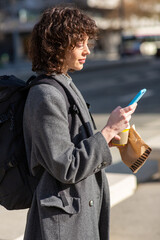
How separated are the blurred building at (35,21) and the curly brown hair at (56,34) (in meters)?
39.2

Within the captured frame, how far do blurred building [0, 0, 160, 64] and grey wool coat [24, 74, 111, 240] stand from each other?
129ft

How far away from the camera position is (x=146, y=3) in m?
73.8

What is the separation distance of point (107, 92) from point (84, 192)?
1578 centimetres

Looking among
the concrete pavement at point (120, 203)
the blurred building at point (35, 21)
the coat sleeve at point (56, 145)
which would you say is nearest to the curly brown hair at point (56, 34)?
the coat sleeve at point (56, 145)

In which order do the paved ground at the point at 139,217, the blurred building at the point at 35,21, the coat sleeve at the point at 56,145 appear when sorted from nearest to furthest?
1. the coat sleeve at the point at 56,145
2. the paved ground at the point at 139,217
3. the blurred building at the point at 35,21

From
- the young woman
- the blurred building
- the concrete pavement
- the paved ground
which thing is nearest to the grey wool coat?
the young woman

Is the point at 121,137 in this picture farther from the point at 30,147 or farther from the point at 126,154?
the point at 30,147

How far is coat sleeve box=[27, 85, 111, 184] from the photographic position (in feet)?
6.34

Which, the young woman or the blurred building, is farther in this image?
the blurred building

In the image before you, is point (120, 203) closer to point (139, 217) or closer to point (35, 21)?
point (139, 217)

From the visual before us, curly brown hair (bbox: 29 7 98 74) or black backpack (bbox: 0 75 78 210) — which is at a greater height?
curly brown hair (bbox: 29 7 98 74)

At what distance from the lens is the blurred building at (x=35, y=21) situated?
51312 millimetres

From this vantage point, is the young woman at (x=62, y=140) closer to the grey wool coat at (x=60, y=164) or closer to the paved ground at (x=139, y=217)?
the grey wool coat at (x=60, y=164)

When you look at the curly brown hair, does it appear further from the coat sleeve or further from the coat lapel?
the coat sleeve
